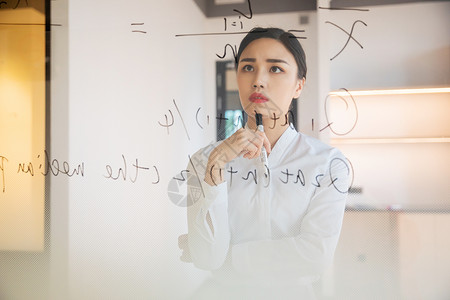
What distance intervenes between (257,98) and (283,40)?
0.10 meters


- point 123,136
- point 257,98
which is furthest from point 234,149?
point 123,136

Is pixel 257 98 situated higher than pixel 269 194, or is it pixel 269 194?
pixel 257 98

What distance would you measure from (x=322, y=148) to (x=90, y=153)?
1.27 ft

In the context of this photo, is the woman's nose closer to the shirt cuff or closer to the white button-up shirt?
the white button-up shirt

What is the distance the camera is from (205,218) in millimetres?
535

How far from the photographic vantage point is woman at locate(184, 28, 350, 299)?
1.67ft

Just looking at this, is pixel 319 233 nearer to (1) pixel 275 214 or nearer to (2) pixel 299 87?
(1) pixel 275 214

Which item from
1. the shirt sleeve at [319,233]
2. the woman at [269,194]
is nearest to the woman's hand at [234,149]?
the woman at [269,194]

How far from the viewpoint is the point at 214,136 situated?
0.54 meters

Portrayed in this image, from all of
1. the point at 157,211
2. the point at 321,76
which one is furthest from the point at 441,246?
the point at 157,211

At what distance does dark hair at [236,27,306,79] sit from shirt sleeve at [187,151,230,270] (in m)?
0.19

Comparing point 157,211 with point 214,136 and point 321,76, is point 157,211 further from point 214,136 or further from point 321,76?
point 321,76

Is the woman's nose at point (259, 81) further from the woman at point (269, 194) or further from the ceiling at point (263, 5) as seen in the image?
the ceiling at point (263, 5)

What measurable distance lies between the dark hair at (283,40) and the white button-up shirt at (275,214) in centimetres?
10
